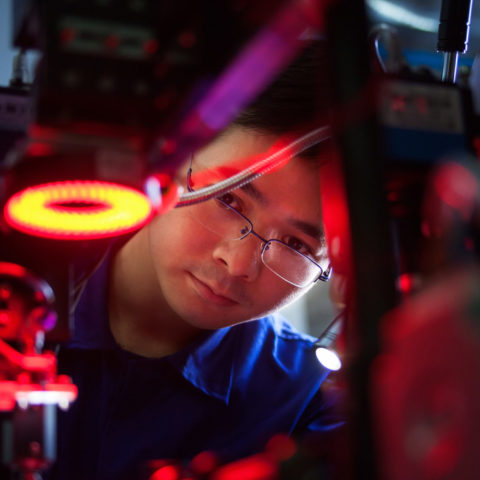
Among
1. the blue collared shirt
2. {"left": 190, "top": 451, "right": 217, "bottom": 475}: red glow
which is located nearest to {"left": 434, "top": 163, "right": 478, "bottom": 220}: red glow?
{"left": 190, "top": 451, "right": 217, "bottom": 475}: red glow

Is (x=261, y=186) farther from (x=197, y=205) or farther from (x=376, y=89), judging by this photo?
(x=376, y=89)

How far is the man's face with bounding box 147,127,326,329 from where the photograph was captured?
116cm

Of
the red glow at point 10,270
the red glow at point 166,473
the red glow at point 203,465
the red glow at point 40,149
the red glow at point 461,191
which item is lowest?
the red glow at point 166,473

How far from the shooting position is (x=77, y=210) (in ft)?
2.36

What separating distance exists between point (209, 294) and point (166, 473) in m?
0.51

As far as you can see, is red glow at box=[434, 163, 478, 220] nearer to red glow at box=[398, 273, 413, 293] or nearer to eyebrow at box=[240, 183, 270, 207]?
red glow at box=[398, 273, 413, 293]

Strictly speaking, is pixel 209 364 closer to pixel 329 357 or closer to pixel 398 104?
pixel 329 357

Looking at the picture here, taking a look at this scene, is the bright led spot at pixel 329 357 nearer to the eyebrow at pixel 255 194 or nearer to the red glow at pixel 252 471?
the eyebrow at pixel 255 194

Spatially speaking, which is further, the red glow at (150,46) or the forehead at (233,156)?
the forehead at (233,156)

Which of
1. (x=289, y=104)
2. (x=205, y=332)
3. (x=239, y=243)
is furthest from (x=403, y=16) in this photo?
(x=205, y=332)

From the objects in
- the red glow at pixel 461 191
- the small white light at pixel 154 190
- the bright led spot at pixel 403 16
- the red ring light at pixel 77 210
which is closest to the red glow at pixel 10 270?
the red ring light at pixel 77 210

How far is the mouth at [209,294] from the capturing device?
1213mm

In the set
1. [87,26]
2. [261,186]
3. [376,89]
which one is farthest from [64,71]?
[261,186]

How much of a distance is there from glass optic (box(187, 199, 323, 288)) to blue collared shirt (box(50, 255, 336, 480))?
404mm
